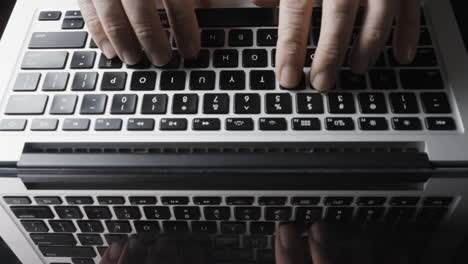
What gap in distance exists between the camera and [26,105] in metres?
0.39

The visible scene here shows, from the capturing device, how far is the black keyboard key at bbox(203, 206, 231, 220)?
1.22 ft

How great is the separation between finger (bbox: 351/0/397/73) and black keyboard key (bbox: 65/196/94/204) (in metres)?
0.25

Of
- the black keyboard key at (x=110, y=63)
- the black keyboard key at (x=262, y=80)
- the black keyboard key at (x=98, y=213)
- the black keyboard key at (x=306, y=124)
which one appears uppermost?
the black keyboard key at (x=110, y=63)

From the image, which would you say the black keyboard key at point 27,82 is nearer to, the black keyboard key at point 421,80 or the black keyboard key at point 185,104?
the black keyboard key at point 185,104

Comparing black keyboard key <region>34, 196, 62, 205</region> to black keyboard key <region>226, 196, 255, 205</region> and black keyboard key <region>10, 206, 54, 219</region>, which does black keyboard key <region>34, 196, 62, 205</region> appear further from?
black keyboard key <region>226, 196, 255, 205</region>

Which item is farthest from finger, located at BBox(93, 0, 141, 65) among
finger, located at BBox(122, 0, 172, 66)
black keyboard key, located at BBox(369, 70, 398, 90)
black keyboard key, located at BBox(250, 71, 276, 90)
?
black keyboard key, located at BBox(369, 70, 398, 90)

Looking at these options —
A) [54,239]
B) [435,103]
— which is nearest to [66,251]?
[54,239]

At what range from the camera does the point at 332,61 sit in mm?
367

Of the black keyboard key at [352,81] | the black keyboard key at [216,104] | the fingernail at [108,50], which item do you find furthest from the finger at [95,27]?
the black keyboard key at [352,81]

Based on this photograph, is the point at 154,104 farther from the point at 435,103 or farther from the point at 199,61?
the point at 435,103

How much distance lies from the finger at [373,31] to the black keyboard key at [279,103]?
0.07m

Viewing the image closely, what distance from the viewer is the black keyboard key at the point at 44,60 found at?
0.41 metres

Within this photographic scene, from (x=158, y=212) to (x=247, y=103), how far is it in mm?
115

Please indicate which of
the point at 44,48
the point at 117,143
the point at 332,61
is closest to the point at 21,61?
the point at 44,48
